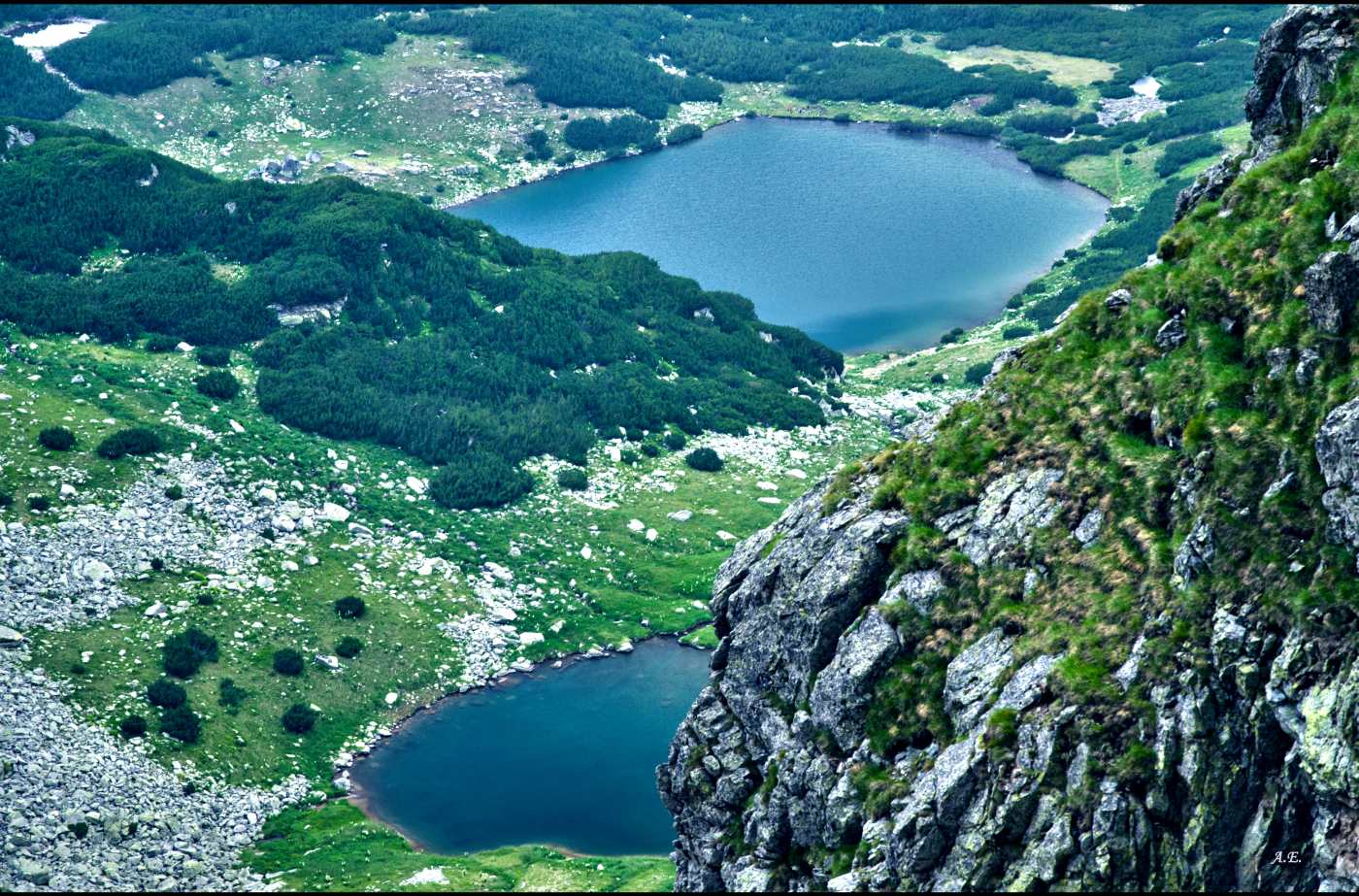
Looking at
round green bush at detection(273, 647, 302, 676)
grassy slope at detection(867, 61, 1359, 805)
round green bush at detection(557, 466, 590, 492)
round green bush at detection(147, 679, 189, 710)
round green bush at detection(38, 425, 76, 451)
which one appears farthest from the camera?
round green bush at detection(557, 466, 590, 492)

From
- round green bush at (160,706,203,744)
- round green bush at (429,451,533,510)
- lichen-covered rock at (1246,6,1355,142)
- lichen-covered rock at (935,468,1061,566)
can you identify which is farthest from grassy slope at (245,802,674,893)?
lichen-covered rock at (1246,6,1355,142)

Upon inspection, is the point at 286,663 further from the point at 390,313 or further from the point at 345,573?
the point at 390,313

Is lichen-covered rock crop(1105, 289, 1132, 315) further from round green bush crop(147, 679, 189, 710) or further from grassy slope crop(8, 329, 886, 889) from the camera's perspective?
round green bush crop(147, 679, 189, 710)

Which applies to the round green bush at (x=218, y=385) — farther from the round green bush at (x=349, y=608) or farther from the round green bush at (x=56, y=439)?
the round green bush at (x=349, y=608)

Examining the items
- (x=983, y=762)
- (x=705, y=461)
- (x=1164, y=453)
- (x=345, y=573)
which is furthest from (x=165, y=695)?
(x=1164, y=453)

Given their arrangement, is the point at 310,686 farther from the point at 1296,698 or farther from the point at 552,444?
the point at 1296,698

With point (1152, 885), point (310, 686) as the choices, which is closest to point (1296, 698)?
point (1152, 885)
